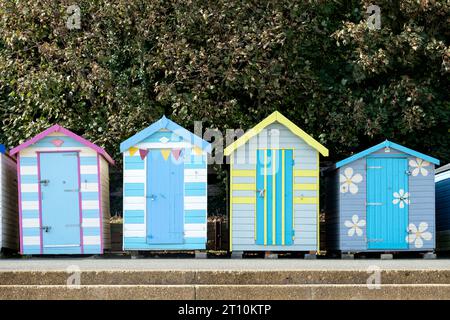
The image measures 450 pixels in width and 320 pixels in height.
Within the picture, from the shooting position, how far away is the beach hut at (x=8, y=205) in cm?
1374

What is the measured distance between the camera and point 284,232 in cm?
1358

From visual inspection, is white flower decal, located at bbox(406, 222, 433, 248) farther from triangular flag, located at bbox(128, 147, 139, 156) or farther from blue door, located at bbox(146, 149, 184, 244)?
triangular flag, located at bbox(128, 147, 139, 156)

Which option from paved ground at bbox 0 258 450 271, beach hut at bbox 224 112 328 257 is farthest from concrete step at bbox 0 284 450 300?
beach hut at bbox 224 112 328 257

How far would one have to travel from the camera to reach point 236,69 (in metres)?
16.0

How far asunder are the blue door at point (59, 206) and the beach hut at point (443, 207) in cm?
529

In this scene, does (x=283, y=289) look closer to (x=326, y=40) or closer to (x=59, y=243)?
(x=59, y=243)

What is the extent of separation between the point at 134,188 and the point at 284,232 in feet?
6.92

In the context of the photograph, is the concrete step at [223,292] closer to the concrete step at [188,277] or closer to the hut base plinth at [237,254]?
the concrete step at [188,277]

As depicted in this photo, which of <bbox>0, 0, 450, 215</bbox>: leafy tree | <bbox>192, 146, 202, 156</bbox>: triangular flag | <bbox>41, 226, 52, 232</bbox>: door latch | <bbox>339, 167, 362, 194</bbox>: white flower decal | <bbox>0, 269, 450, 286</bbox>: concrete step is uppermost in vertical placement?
<bbox>0, 0, 450, 215</bbox>: leafy tree

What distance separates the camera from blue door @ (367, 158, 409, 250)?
1367 centimetres

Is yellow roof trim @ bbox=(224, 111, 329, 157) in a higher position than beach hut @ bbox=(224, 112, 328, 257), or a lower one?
higher

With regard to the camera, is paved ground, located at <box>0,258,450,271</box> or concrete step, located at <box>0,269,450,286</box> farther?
paved ground, located at <box>0,258,450,271</box>

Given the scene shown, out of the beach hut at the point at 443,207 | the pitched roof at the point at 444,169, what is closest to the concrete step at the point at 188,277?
the beach hut at the point at 443,207

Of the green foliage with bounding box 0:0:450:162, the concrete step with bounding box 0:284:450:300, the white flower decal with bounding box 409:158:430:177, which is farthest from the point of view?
the green foliage with bounding box 0:0:450:162
